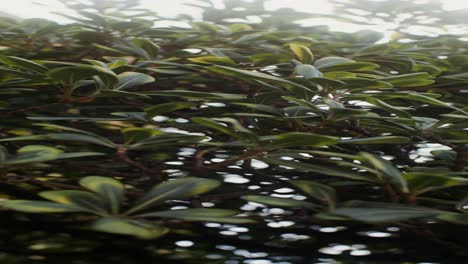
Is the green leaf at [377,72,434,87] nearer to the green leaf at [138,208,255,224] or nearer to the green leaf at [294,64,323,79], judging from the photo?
the green leaf at [294,64,323,79]

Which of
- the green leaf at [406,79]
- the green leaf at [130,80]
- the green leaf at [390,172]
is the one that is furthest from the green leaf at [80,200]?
the green leaf at [406,79]

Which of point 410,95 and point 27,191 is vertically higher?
point 410,95

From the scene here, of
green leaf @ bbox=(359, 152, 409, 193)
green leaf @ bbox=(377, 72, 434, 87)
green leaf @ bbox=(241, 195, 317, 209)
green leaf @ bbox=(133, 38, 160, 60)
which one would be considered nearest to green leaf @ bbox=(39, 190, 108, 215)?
green leaf @ bbox=(241, 195, 317, 209)

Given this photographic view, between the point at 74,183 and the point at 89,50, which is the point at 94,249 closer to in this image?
the point at 74,183

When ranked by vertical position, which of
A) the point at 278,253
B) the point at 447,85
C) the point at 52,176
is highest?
the point at 447,85

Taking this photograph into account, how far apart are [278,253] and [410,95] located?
34 centimetres

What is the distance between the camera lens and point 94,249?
519mm

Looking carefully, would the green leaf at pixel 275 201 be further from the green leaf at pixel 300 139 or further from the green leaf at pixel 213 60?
the green leaf at pixel 213 60

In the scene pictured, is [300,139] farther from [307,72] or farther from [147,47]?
[147,47]

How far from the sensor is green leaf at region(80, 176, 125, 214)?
521mm

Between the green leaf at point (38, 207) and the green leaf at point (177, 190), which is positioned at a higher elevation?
the green leaf at point (177, 190)

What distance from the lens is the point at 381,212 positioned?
1.72 feet

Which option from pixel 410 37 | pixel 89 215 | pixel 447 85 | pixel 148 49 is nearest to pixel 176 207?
pixel 89 215

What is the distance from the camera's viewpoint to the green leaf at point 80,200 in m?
0.50
